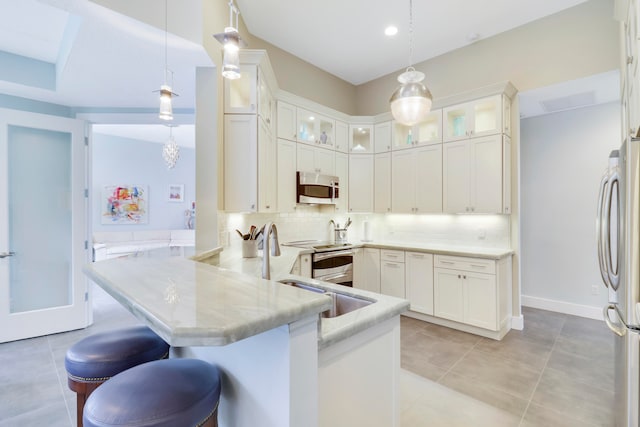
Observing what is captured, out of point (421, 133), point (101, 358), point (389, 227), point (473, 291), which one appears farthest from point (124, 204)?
point (473, 291)

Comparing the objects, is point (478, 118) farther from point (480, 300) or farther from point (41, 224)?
point (41, 224)

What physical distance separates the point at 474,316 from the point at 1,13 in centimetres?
526

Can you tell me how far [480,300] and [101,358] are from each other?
3460 mm

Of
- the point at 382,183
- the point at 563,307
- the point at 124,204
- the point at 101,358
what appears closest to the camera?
the point at 101,358

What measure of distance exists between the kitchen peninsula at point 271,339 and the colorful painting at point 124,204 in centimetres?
704

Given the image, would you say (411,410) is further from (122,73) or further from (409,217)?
(122,73)

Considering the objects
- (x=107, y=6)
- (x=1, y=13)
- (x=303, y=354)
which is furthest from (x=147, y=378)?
(x=1, y=13)

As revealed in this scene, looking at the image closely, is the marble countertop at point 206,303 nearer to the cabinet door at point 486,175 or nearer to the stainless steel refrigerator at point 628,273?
the stainless steel refrigerator at point 628,273

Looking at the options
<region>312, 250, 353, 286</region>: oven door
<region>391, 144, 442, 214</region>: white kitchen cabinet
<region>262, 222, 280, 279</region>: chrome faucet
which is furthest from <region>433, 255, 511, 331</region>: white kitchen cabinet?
<region>262, 222, 280, 279</region>: chrome faucet

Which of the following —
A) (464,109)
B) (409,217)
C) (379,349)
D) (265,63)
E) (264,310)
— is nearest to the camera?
(264,310)

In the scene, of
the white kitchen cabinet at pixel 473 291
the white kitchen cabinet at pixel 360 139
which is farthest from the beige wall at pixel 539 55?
the white kitchen cabinet at pixel 473 291

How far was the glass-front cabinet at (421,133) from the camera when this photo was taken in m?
3.99

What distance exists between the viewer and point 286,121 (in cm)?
385

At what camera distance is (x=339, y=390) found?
105 cm
